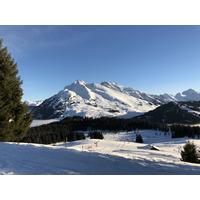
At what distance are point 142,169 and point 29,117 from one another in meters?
15.3

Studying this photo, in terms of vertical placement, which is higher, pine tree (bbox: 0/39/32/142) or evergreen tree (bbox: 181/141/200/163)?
pine tree (bbox: 0/39/32/142)

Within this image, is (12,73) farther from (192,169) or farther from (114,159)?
(192,169)

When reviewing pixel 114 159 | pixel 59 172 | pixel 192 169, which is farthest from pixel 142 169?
pixel 59 172

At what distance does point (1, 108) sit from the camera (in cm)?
1447

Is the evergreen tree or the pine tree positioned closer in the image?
the pine tree

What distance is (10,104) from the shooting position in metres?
14.9

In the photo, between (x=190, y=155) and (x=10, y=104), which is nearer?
(x=10, y=104)

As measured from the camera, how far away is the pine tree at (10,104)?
48.0 feet

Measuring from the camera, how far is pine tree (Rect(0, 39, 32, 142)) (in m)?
14.6

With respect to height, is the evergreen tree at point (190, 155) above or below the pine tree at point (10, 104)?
below

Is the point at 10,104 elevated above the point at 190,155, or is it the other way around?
the point at 10,104

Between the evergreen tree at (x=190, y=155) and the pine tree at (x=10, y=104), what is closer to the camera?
the pine tree at (x=10, y=104)

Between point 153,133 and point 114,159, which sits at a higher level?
point 114,159

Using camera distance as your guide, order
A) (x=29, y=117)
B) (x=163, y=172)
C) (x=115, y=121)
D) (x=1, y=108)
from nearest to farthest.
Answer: (x=163, y=172) → (x=1, y=108) → (x=29, y=117) → (x=115, y=121)
